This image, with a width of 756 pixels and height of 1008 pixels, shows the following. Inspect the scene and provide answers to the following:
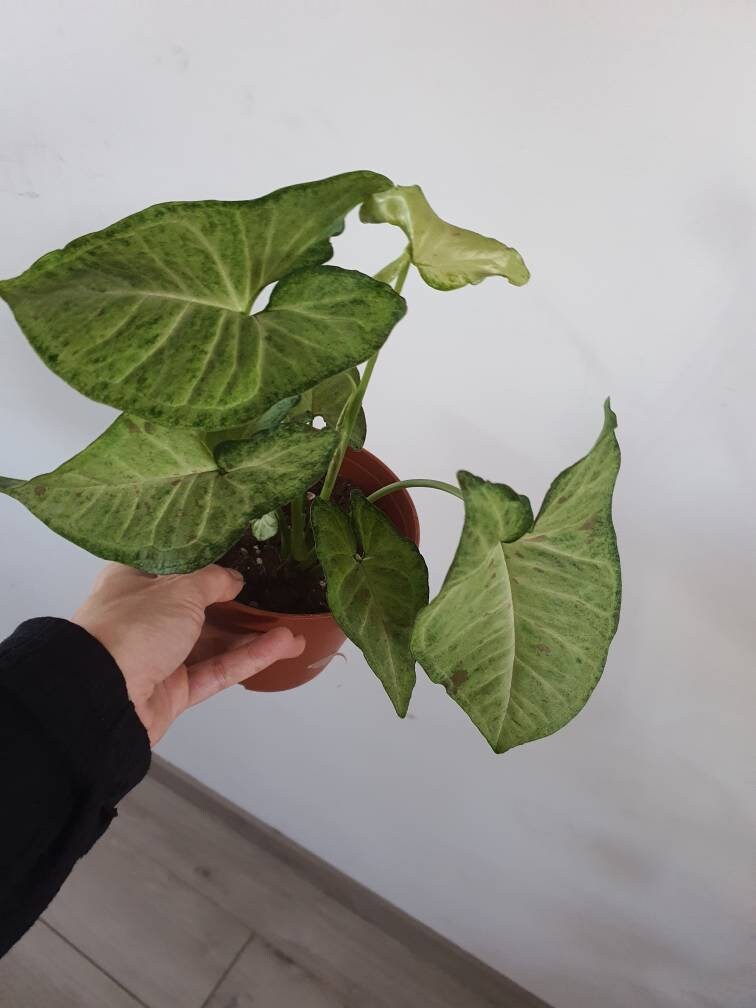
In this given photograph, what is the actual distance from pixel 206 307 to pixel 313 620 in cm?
26

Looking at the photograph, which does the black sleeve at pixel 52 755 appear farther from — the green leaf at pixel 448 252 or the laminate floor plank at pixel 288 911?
the laminate floor plank at pixel 288 911

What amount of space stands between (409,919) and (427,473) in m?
0.95

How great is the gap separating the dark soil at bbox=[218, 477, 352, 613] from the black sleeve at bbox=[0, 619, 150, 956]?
128 millimetres

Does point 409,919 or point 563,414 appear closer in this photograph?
point 563,414

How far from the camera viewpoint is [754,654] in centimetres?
75

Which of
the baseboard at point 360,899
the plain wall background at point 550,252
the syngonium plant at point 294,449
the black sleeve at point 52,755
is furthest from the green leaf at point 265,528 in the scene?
the baseboard at point 360,899

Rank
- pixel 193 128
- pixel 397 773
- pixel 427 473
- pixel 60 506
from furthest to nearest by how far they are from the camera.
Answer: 1. pixel 397 773
2. pixel 427 473
3. pixel 193 128
4. pixel 60 506

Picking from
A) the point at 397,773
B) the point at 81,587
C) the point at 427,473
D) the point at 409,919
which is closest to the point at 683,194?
the point at 427,473

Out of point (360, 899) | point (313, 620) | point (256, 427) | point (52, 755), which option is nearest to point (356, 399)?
point (256, 427)

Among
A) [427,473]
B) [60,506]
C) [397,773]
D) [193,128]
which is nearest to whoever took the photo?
[60,506]

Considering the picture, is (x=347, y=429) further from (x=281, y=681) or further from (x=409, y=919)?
(x=409, y=919)

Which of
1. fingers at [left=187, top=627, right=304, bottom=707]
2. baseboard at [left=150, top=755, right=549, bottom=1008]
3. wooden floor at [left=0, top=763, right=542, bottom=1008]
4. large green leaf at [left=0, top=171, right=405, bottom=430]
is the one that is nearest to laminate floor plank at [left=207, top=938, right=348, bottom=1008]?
wooden floor at [left=0, top=763, right=542, bottom=1008]

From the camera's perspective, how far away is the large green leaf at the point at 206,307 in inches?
15.1

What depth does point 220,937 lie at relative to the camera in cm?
138
